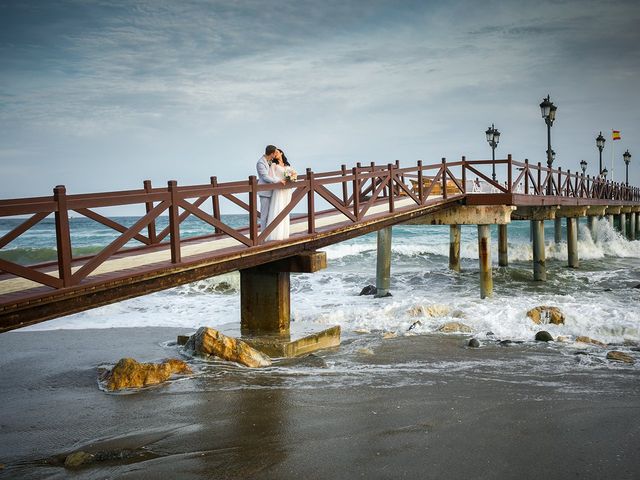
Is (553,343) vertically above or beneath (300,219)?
beneath

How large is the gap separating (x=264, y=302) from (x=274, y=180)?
2.13m

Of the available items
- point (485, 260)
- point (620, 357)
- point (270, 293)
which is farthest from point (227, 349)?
point (485, 260)

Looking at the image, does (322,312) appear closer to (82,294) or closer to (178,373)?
(178,373)

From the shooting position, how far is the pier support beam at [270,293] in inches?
398

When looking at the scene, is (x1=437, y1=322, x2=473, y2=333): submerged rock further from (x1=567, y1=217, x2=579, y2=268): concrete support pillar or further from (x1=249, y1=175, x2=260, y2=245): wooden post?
(x1=567, y1=217, x2=579, y2=268): concrete support pillar

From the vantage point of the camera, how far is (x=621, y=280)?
22.9 meters

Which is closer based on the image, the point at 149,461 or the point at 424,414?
the point at 149,461

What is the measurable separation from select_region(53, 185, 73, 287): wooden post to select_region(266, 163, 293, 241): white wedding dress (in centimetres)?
379

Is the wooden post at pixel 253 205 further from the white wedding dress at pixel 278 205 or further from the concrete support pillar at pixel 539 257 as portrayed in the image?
the concrete support pillar at pixel 539 257

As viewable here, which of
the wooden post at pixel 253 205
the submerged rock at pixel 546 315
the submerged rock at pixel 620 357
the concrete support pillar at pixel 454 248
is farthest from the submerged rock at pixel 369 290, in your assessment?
the wooden post at pixel 253 205

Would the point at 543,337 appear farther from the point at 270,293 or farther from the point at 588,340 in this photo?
the point at 270,293

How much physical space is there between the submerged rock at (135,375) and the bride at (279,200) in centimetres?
258

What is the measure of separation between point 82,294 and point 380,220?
294 inches

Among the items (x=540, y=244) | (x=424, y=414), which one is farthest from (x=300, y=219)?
(x=540, y=244)
